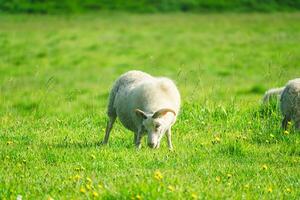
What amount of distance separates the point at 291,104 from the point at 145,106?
8.68 feet

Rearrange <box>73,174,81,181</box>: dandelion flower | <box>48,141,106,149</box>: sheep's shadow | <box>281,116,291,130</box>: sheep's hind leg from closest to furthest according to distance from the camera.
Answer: <box>73,174,81,181</box>: dandelion flower, <box>48,141,106,149</box>: sheep's shadow, <box>281,116,291,130</box>: sheep's hind leg

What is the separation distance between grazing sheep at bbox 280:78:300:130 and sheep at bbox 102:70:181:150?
198cm

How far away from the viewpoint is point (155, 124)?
10234 mm

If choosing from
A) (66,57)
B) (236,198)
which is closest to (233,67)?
(66,57)

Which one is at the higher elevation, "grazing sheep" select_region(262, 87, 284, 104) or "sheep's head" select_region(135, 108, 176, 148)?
"sheep's head" select_region(135, 108, 176, 148)

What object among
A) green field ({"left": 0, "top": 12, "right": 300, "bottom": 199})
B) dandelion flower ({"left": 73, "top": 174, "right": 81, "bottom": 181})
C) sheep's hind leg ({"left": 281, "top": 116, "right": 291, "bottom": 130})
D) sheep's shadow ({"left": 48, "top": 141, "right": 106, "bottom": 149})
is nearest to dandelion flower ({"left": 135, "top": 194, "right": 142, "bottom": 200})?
green field ({"left": 0, "top": 12, "right": 300, "bottom": 199})

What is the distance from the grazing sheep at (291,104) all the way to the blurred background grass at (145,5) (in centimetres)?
5759

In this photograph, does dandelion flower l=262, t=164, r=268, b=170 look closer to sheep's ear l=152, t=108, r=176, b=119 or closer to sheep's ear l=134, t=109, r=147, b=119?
sheep's ear l=152, t=108, r=176, b=119

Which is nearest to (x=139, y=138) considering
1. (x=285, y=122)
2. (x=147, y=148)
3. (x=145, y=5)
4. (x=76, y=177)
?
(x=147, y=148)

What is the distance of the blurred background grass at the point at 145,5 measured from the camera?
68550 millimetres

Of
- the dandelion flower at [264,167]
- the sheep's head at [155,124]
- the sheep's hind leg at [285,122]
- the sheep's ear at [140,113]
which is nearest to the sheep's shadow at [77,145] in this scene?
the sheep's ear at [140,113]

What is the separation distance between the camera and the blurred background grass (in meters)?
68.6

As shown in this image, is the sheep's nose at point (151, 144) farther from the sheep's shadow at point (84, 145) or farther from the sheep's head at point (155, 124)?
the sheep's shadow at point (84, 145)

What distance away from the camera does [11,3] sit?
6969 cm
